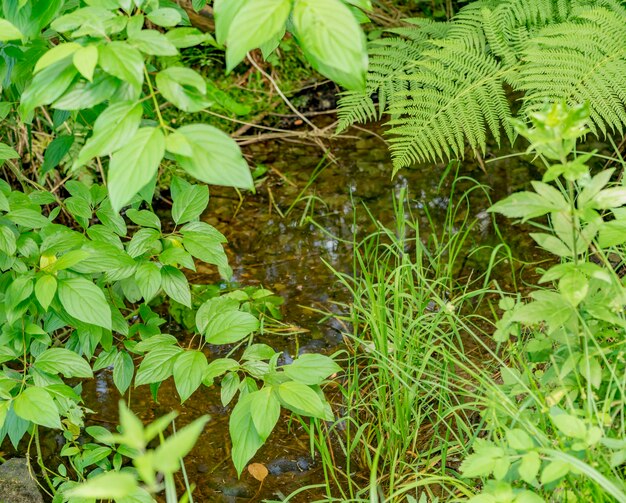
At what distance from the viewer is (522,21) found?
2322 mm

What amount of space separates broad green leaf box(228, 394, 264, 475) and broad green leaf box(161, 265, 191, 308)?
0.94ft

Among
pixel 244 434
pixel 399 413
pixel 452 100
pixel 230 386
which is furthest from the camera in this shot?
pixel 452 100

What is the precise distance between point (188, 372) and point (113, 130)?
0.57 m

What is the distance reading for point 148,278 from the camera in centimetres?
138

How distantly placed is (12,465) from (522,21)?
6.77 ft

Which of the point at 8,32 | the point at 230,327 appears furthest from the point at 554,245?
the point at 8,32

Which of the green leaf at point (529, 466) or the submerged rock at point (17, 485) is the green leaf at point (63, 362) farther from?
the green leaf at point (529, 466)

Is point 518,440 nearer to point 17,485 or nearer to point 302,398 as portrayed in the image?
point 302,398

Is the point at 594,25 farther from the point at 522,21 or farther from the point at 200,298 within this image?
the point at 200,298

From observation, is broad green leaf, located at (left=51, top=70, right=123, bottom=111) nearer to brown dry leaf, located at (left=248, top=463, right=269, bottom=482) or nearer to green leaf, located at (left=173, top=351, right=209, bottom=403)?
green leaf, located at (left=173, top=351, right=209, bottom=403)

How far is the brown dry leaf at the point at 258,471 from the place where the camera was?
182 cm

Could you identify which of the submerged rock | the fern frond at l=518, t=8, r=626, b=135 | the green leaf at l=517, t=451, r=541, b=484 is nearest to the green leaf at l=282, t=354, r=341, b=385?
the green leaf at l=517, t=451, r=541, b=484

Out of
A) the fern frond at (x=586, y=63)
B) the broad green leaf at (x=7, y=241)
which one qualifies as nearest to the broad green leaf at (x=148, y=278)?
the broad green leaf at (x=7, y=241)

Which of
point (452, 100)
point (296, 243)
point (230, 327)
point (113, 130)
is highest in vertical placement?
point (113, 130)
